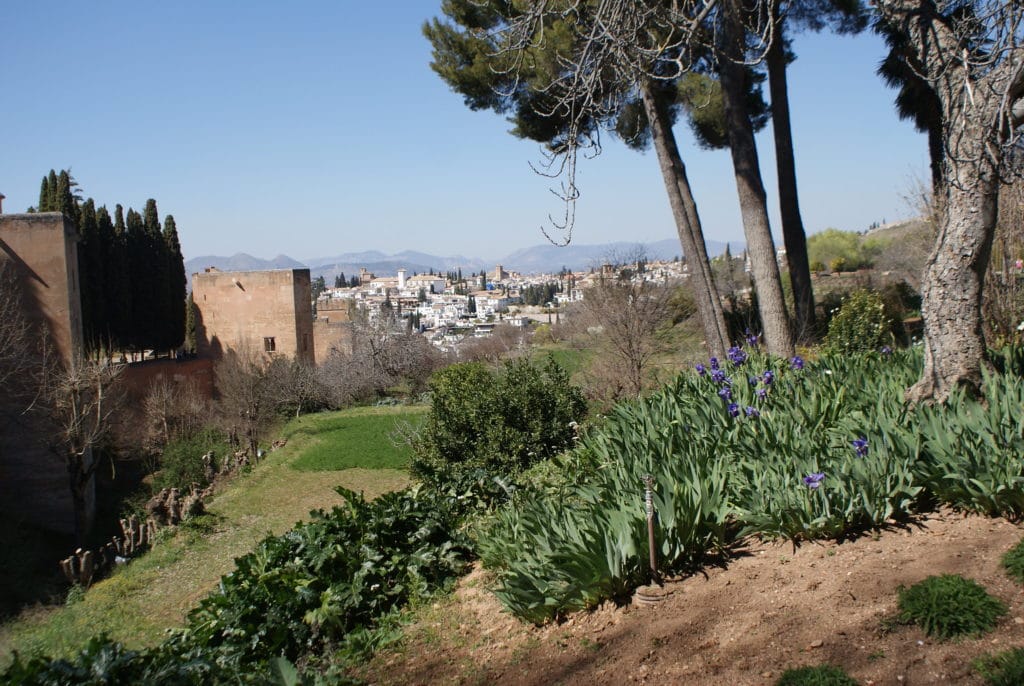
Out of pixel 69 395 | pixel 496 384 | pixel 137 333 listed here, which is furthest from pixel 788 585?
pixel 137 333

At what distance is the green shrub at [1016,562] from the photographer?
129 inches

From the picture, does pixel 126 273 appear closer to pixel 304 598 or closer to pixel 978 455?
pixel 304 598

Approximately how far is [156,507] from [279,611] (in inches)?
387

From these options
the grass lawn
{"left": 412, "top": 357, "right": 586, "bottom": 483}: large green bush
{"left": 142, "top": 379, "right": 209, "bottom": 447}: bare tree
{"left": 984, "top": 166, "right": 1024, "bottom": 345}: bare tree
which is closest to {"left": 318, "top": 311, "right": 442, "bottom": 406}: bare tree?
the grass lawn

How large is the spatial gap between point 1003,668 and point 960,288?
9.29 ft

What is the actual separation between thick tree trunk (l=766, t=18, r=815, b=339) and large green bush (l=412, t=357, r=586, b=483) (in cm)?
586

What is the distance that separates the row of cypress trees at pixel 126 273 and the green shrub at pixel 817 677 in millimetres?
25673

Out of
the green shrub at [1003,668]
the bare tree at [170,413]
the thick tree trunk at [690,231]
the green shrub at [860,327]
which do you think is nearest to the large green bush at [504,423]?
the thick tree trunk at [690,231]

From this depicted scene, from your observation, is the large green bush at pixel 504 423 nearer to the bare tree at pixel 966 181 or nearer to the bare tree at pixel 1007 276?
the bare tree at pixel 966 181

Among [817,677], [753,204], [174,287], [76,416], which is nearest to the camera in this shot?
[817,677]

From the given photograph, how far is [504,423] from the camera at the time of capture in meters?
8.82

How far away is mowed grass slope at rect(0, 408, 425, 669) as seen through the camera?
29.4ft

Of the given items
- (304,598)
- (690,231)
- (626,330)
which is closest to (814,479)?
(304,598)

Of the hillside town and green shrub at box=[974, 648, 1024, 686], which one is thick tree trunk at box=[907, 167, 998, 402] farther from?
the hillside town
